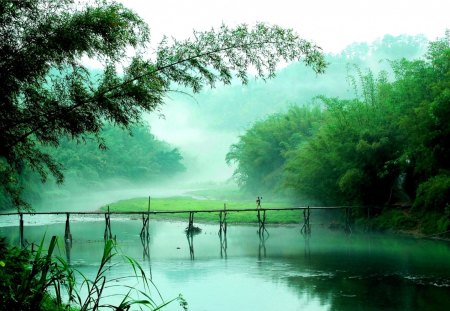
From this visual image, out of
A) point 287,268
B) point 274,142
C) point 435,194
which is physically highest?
point 274,142

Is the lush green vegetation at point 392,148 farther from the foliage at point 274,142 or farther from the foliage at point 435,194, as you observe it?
the foliage at point 274,142

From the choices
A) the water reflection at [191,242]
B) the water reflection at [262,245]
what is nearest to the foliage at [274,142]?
the water reflection at [262,245]

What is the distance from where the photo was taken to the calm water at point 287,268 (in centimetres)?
1246

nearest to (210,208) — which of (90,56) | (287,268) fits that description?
(287,268)

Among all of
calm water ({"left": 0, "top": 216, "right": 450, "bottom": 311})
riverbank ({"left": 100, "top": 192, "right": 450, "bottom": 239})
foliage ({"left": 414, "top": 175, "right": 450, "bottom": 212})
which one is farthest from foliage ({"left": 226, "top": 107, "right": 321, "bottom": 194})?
foliage ({"left": 414, "top": 175, "right": 450, "bottom": 212})

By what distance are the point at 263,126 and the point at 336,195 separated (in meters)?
15.0

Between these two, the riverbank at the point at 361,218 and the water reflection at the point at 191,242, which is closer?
the water reflection at the point at 191,242

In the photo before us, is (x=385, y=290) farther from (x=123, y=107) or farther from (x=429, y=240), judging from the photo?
(x=429, y=240)

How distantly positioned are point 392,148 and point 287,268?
10.5 metres

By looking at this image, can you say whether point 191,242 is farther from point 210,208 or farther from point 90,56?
point 90,56

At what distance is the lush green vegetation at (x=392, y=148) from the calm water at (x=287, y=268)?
2.26m

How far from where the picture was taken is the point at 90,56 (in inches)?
335

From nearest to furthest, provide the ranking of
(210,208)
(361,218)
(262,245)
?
(262,245) → (361,218) → (210,208)

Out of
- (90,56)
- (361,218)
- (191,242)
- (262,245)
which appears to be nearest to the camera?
(90,56)
